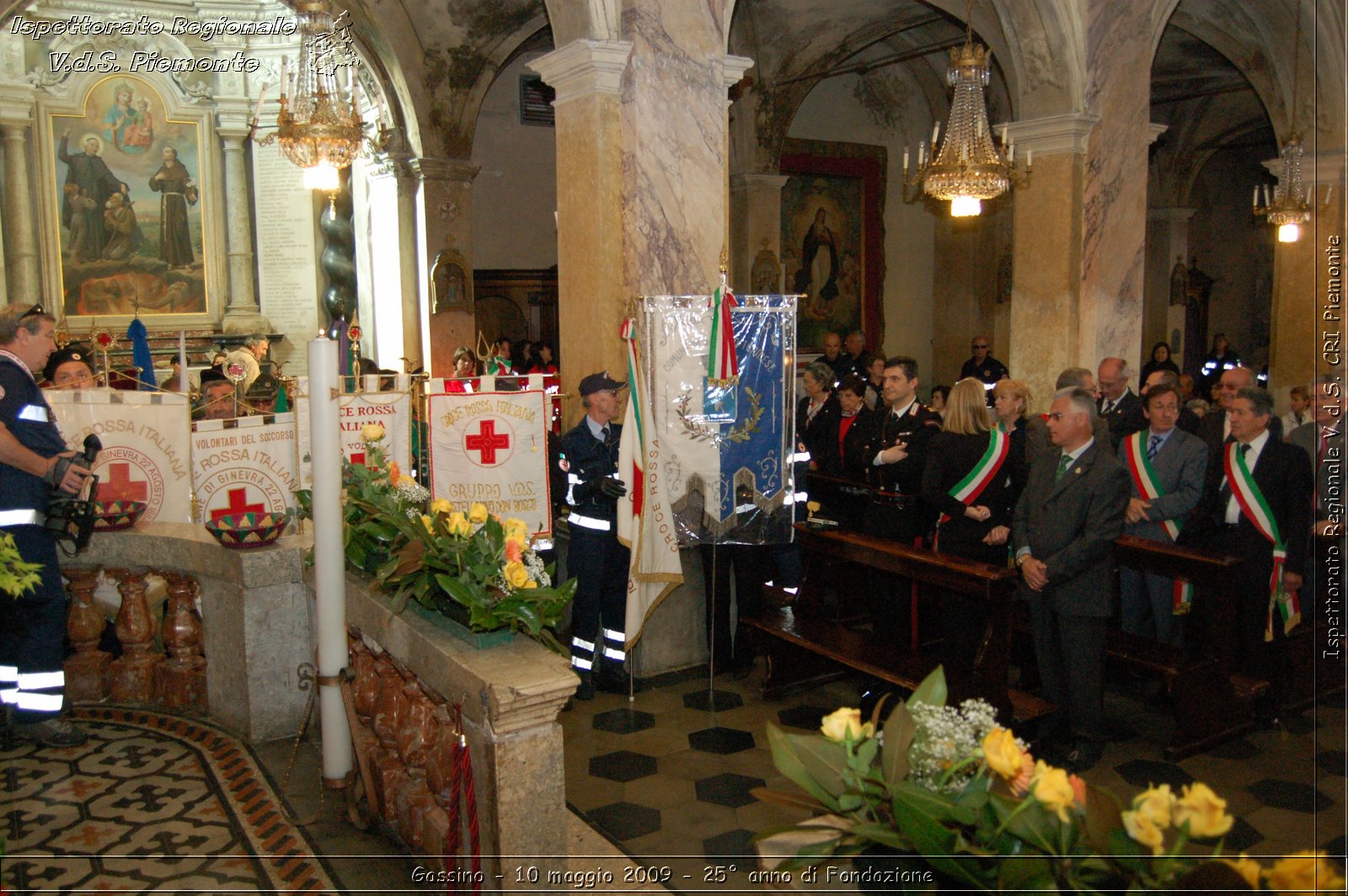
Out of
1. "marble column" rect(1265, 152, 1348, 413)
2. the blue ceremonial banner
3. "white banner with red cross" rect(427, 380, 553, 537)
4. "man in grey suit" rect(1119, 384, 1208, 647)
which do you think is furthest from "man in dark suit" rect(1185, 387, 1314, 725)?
"marble column" rect(1265, 152, 1348, 413)

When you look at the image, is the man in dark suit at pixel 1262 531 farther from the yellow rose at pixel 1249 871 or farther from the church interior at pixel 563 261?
the yellow rose at pixel 1249 871

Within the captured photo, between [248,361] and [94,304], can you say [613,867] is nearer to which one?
[248,361]

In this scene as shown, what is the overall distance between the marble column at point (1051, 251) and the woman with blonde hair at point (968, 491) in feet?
11.6

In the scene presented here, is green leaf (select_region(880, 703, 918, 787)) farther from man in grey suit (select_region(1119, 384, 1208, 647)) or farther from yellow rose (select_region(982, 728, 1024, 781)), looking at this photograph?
man in grey suit (select_region(1119, 384, 1208, 647))

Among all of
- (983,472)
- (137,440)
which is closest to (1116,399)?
(983,472)

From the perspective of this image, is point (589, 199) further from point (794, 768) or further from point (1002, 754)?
point (1002, 754)

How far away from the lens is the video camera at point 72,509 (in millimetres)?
4477

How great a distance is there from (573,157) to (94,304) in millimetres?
10125

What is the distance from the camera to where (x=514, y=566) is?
3180 mm

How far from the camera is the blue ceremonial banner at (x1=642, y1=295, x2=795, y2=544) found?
5355 millimetres

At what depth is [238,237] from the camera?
14.2 meters

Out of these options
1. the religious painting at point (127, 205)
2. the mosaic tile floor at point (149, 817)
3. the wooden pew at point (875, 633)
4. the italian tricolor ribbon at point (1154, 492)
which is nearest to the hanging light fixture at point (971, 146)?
the italian tricolor ribbon at point (1154, 492)

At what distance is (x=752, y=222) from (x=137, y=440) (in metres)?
9.46

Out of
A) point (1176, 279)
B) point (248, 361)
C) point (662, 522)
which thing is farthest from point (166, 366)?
point (1176, 279)
